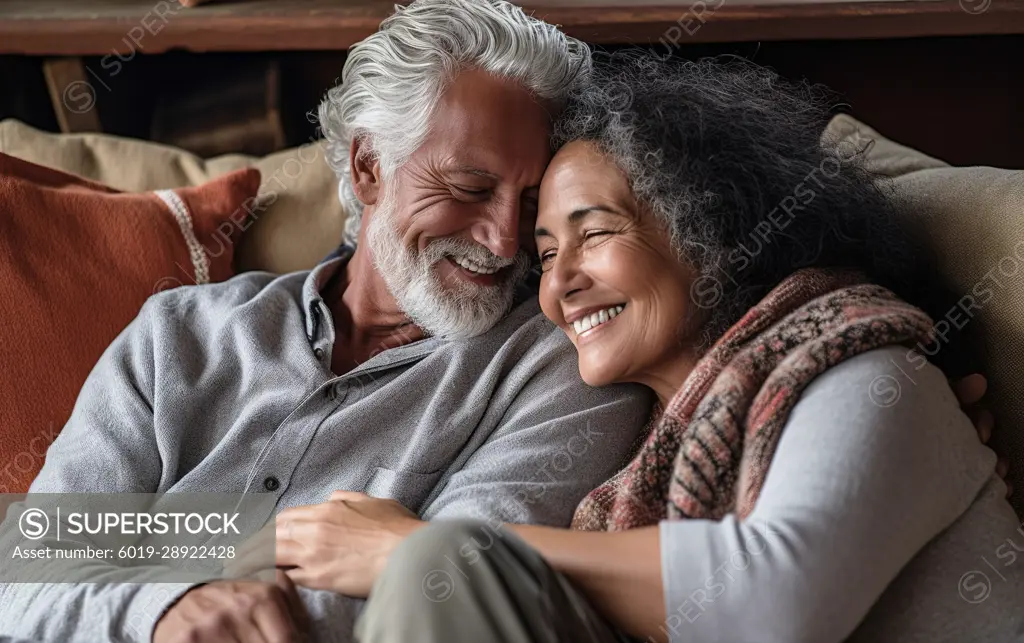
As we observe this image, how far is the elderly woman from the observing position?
112 cm

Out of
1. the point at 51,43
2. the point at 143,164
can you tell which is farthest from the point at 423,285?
the point at 51,43

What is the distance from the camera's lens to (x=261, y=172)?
2.12 m

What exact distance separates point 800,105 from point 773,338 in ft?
1.66

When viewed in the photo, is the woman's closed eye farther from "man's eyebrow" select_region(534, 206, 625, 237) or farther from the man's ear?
the man's ear

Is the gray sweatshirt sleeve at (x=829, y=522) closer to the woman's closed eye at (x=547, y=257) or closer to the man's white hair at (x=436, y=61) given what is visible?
the woman's closed eye at (x=547, y=257)

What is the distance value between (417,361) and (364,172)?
383mm

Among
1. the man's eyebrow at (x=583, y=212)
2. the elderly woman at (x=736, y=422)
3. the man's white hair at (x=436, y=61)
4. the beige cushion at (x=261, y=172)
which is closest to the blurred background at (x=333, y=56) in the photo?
the beige cushion at (x=261, y=172)

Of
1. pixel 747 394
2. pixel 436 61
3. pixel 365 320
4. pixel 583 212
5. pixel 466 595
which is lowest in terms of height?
pixel 365 320

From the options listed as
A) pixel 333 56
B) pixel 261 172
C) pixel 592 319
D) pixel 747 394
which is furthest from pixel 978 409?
pixel 333 56

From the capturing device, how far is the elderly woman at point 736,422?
1124 mm

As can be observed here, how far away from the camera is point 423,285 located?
1.69 m

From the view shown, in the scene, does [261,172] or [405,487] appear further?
[261,172]

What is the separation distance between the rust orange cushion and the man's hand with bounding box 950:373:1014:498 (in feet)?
4.42

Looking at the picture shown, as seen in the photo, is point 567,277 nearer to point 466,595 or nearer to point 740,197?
point 740,197
